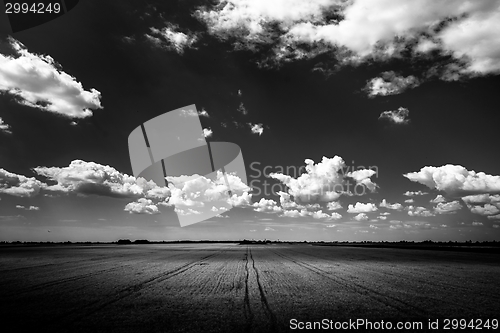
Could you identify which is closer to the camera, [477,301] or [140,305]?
[140,305]

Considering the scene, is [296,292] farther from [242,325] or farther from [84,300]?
[84,300]

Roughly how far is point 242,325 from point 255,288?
226 inches

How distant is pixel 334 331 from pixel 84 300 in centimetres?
849

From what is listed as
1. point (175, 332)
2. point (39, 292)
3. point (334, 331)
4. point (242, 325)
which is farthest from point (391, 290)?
point (39, 292)

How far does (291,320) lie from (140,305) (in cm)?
507

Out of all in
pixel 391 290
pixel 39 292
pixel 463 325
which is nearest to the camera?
pixel 463 325

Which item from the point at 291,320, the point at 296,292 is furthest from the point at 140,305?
the point at 296,292

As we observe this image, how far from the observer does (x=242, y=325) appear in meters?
7.33

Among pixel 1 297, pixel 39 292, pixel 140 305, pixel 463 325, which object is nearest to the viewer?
pixel 463 325

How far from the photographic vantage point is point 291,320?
788 centimetres

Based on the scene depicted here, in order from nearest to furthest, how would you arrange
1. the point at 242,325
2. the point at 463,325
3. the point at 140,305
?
the point at 242,325 → the point at 463,325 → the point at 140,305

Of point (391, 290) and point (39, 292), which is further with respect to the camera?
point (391, 290)

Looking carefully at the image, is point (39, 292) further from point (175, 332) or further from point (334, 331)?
point (334, 331)

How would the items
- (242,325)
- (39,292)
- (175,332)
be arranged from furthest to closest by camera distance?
1. (39,292)
2. (242,325)
3. (175,332)
